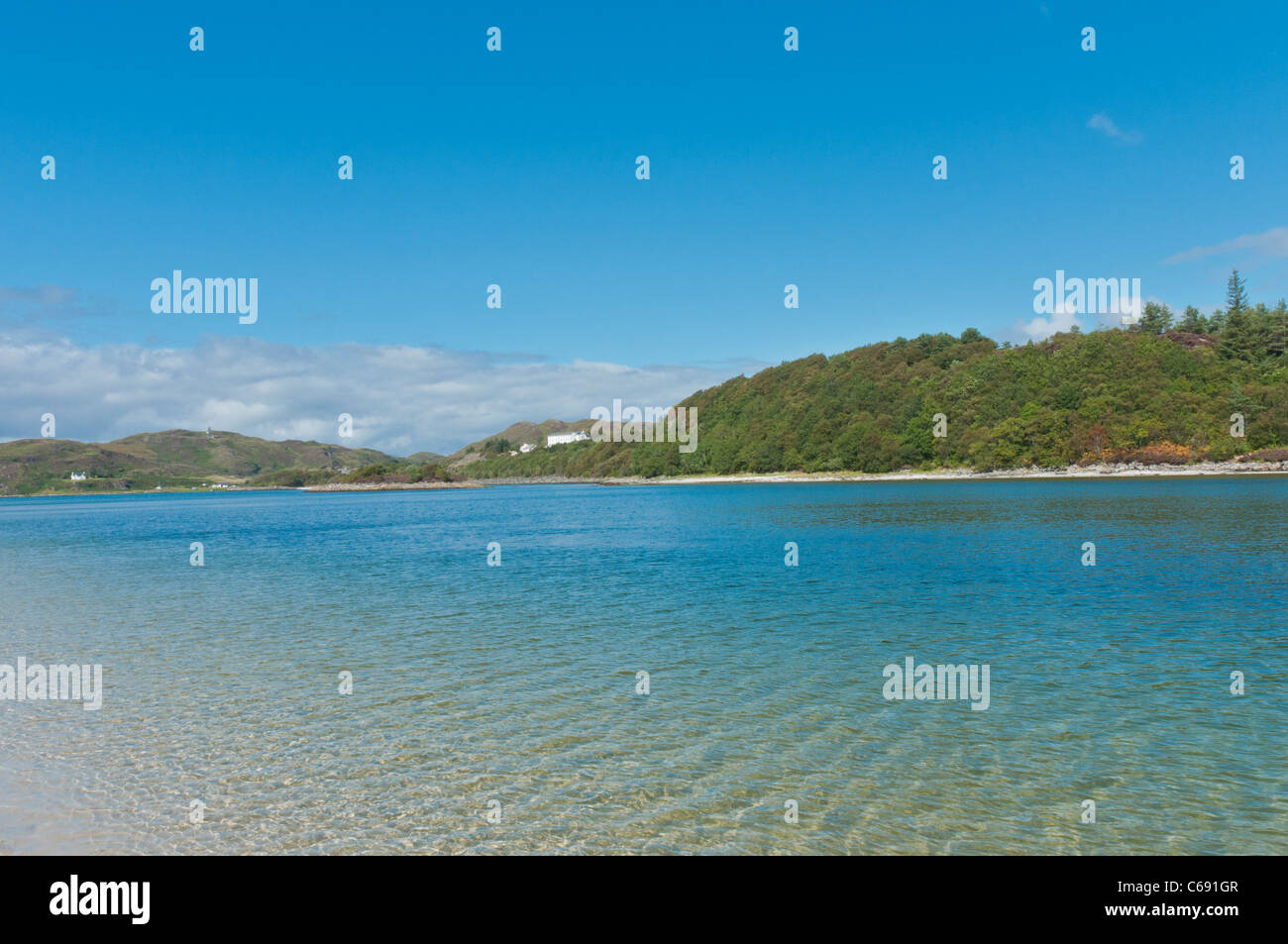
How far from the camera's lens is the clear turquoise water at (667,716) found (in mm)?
7848

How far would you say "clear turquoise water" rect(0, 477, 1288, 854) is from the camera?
25.7 ft

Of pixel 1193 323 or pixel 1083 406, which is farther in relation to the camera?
pixel 1193 323

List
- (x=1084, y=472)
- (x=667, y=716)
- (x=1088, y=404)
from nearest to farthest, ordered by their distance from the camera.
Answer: (x=667, y=716) < (x=1084, y=472) < (x=1088, y=404)

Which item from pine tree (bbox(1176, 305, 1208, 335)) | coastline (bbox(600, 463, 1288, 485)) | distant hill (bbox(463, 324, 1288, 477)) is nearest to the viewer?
coastline (bbox(600, 463, 1288, 485))

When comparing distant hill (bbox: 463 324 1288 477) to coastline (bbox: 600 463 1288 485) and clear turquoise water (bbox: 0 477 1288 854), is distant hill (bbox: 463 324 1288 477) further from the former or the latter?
clear turquoise water (bbox: 0 477 1288 854)

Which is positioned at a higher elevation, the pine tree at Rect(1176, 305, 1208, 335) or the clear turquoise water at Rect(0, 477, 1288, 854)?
the pine tree at Rect(1176, 305, 1208, 335)

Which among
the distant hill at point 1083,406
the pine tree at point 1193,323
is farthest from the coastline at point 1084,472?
the pine tree at point 1193,323

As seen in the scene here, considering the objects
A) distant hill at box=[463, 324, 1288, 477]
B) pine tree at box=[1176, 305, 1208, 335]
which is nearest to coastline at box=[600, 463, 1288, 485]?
distant hill at box=[463, 324, 1288, 477]

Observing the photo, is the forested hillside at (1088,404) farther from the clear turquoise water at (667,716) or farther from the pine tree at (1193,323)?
the clear turquoise water at (667,716)

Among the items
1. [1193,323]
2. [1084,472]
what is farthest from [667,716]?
[1193,323]

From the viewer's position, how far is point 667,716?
38.0 feet

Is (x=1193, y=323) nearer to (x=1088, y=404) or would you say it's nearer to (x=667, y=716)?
(x=1088, y=404)
